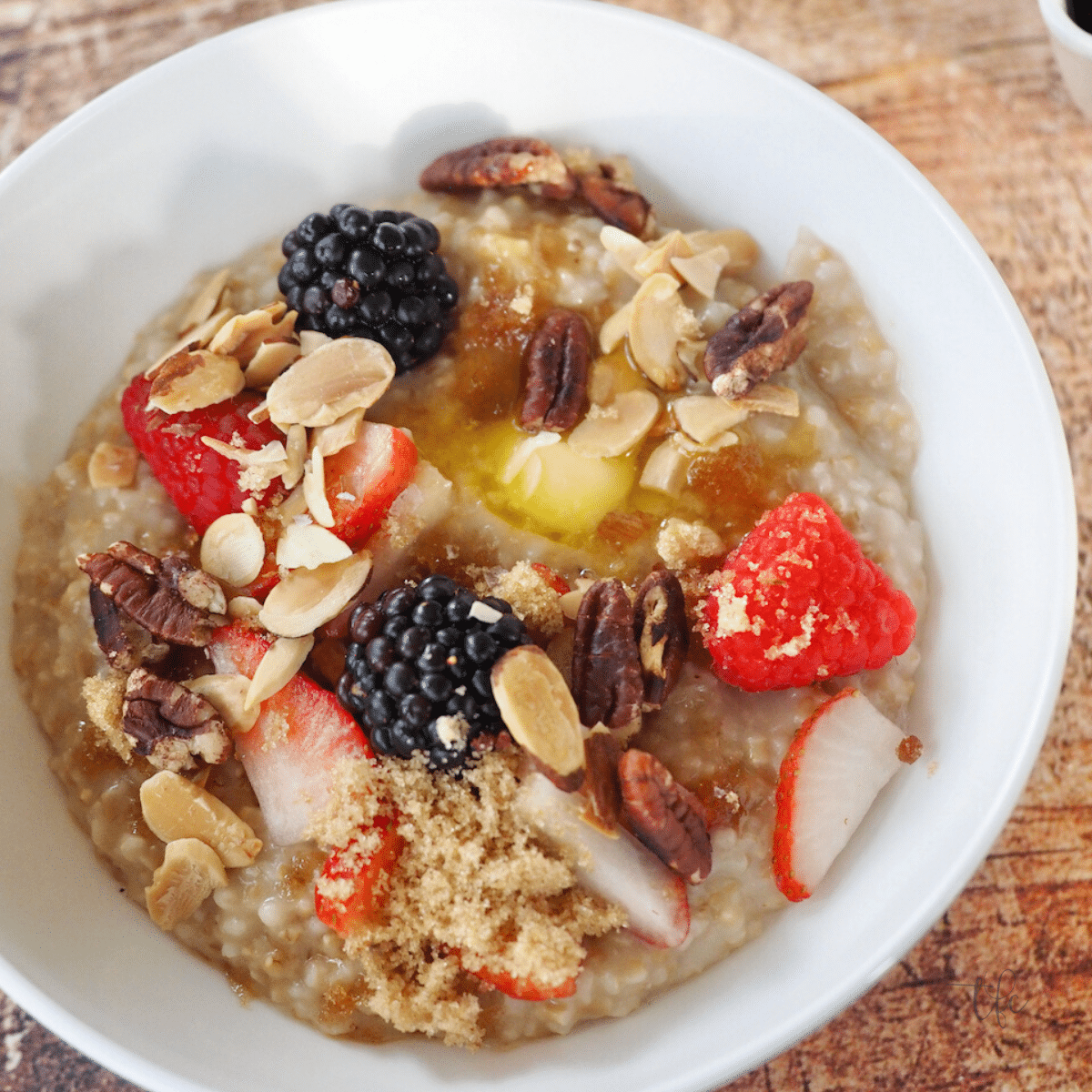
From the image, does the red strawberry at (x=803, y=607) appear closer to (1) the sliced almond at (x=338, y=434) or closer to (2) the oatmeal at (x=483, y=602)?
(2) the oatmeal at (x=483, y=602)

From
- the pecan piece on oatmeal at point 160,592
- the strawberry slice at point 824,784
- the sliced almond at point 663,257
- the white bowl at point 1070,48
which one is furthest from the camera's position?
the white bowl at point 1070,48

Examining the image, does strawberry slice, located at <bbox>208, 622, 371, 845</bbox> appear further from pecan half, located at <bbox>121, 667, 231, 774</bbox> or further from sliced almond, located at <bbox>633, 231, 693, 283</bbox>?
sliced almond, located at <bbox>633, 231, 693, 283</bbox>

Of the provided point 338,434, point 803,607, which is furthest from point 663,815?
point 338,434

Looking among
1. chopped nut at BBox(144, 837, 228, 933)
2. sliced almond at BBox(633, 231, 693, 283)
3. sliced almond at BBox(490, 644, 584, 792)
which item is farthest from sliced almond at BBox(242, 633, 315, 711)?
sliced almond at BBox(633, 231, 693, 283)

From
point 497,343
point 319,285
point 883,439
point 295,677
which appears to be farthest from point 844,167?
point 295,677

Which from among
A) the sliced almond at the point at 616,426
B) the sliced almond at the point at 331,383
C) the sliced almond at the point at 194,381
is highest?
the sliced almond at the point at 194,381

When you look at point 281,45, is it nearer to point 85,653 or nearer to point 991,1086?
point 85,653

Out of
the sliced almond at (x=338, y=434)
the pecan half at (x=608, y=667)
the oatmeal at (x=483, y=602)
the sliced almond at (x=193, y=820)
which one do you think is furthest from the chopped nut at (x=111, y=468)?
the pecan half at (x=608, y=667)
